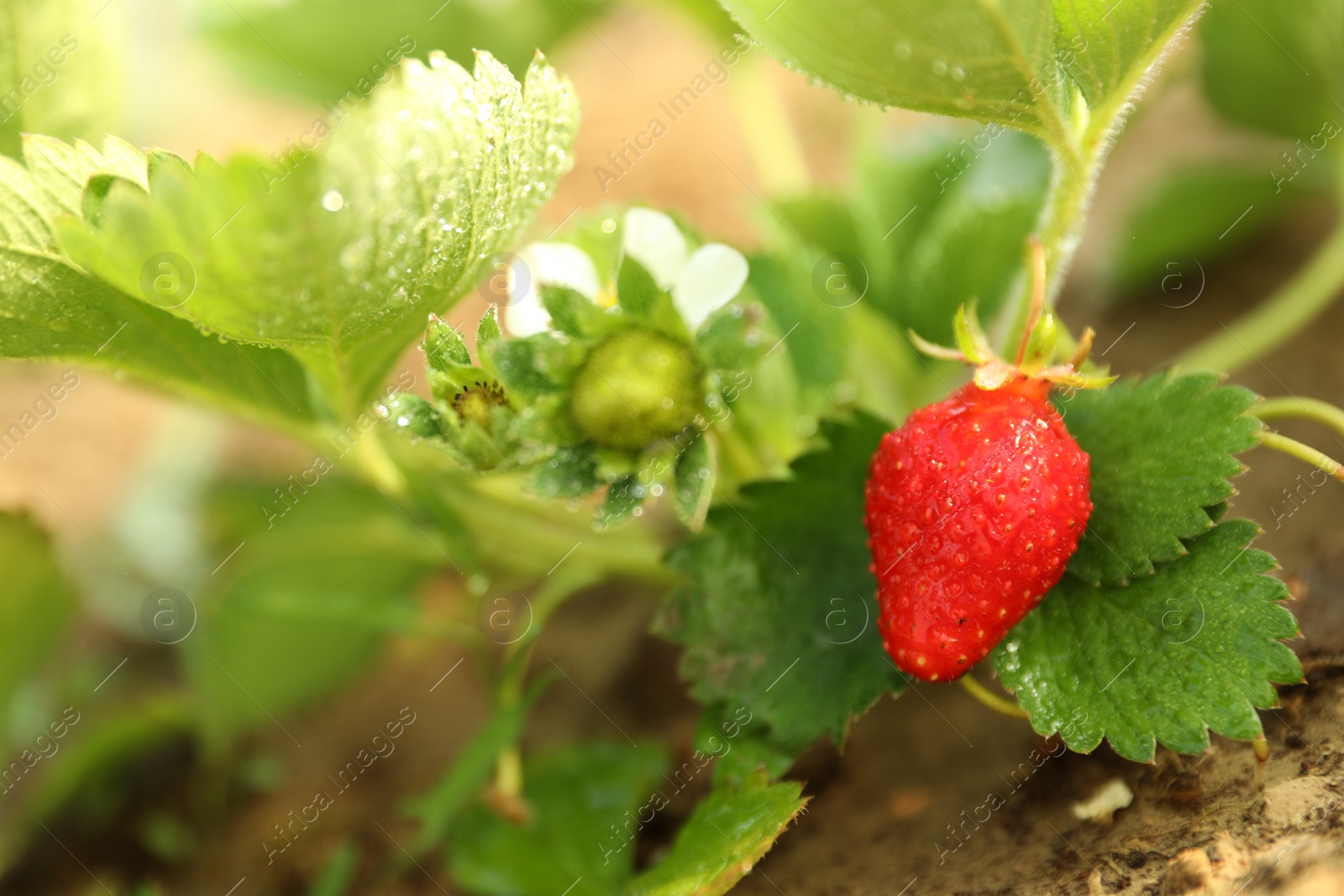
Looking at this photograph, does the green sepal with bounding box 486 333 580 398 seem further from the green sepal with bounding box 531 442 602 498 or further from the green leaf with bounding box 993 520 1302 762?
the green leaf with bounding box 993 520 1302 762

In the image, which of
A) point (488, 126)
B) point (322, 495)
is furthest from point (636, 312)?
point (322, 495)

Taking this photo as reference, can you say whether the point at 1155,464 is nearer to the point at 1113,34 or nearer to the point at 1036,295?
the point at 1036,295

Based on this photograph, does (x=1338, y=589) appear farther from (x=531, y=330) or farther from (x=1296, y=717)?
(x=531, y=330)

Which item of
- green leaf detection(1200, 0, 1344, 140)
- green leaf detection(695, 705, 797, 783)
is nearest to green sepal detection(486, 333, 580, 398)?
green leaf detection(695, 705, 797, 783)

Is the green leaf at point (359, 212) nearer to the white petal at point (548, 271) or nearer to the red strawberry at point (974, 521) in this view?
the white petal at point (548, 271)

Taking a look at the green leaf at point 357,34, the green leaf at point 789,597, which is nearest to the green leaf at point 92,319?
Result: the green leaf at point 789,597
